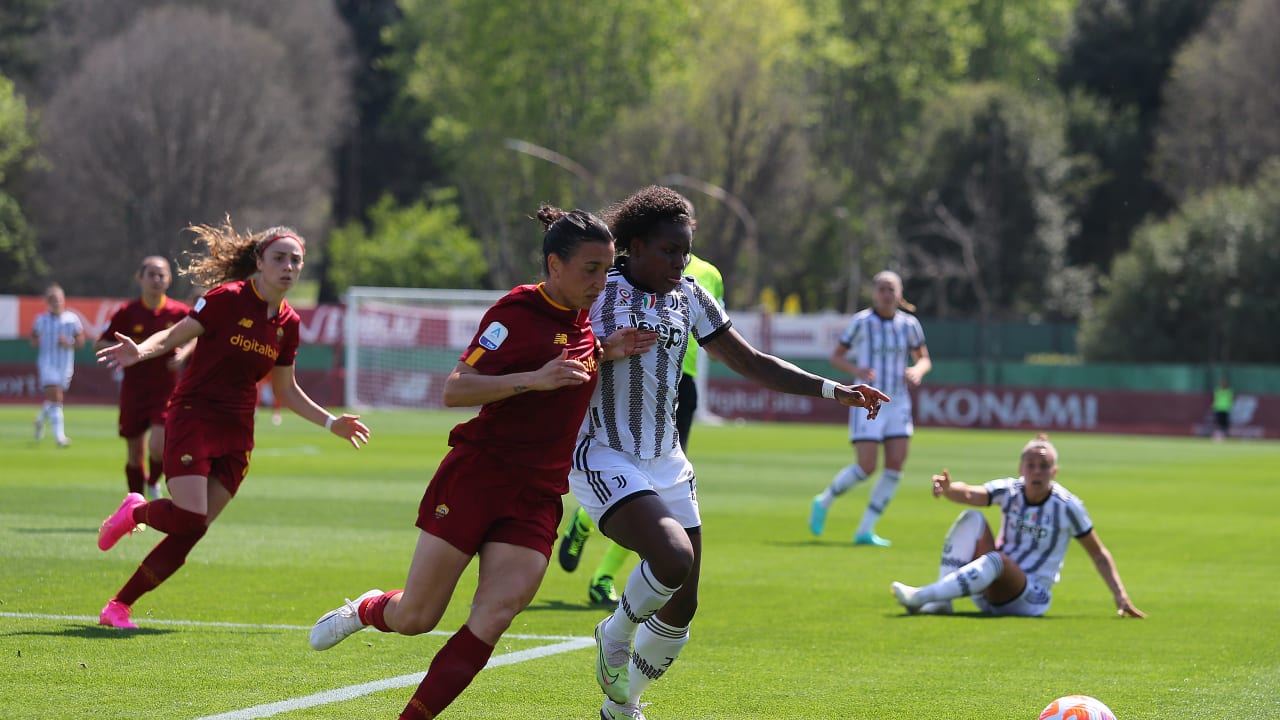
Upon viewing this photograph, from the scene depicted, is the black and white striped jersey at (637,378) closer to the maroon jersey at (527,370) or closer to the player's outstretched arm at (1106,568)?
the maroon jersey at (527,370)

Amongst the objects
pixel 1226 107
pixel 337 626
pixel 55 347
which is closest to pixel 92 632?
pixel 337 626

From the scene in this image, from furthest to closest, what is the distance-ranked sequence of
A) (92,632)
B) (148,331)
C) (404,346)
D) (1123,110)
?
(1123,110)
(404,346)
(148,331)
(92,632)

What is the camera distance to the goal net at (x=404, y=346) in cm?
4275

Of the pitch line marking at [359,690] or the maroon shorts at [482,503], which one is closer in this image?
the maroon shorts at [482,503]

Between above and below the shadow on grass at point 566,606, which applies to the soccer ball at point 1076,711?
above

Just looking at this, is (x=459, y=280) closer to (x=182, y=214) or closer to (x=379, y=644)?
(x=182, y=214)

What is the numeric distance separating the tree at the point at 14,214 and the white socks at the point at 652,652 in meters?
53.8

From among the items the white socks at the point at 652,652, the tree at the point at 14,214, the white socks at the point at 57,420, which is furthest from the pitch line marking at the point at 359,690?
the tree at the point at 14,214

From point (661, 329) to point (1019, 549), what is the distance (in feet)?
14.2

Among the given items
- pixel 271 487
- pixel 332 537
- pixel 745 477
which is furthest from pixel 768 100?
pixel 332 537

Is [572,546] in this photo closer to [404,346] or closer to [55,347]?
[55,347]

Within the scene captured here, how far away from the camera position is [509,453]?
20.5ft

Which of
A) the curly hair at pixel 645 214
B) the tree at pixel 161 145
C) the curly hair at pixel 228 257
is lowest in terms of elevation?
the curly hair at pixel 228 257

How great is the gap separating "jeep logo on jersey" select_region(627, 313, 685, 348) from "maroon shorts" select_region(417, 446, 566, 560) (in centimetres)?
95
